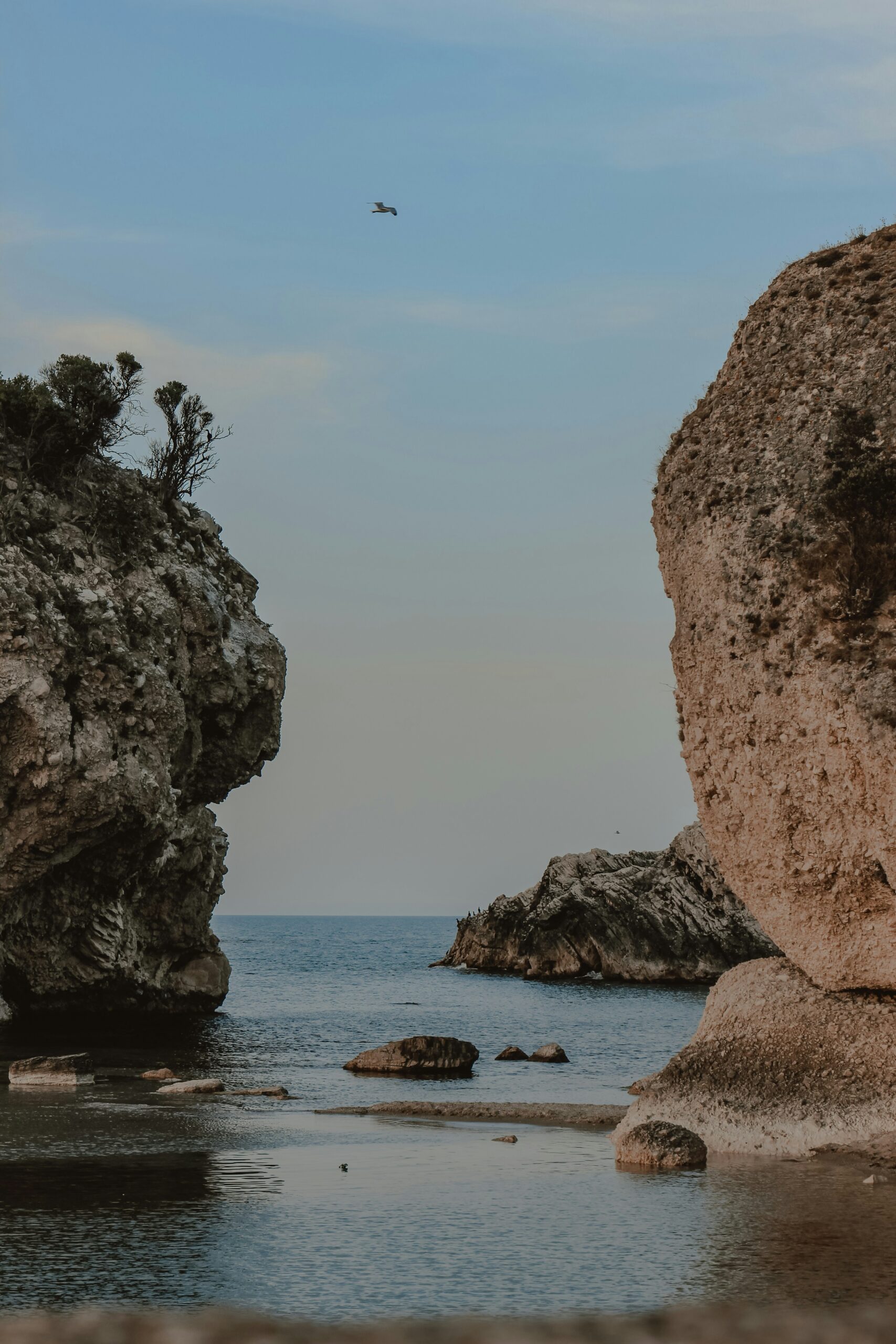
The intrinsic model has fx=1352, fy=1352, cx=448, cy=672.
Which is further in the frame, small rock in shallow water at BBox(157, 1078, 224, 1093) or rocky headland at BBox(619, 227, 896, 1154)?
small rock in shallow water at BBox(157, 1078, 224, 1093)

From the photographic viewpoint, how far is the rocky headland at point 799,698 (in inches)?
763

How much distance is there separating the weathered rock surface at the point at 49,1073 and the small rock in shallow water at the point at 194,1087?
2.10 metres

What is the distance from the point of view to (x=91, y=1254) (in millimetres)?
14078

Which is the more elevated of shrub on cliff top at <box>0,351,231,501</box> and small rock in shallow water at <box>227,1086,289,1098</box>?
shrub on cliff top at <box>0,351,231,501</box>

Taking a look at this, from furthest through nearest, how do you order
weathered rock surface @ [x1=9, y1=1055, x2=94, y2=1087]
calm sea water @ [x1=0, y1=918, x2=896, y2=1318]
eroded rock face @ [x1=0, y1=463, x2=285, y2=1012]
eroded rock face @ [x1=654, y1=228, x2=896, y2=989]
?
eroded rock face @ [x1=0, y1=463, x2=285, y2=1012]
weathered rock surface @ [x1=9, y1=1055, x2=94, y2=1087]
eroded rock face @ [x1=654, y1=228, x2=896, y2=989]
calm sea water @ [x1=0, y1=918, x2=896, y2=1318]

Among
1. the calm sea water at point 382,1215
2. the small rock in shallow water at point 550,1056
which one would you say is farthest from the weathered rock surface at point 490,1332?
the small rock in shallow water at point 550,1056

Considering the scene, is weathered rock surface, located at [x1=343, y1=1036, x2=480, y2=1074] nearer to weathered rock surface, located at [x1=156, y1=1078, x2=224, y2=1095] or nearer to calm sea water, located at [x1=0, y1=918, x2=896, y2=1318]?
calm sea water, located at [x1=0, y1=918, x2=896, y2=1318]

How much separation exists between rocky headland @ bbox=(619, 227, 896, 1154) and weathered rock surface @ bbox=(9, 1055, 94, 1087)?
1560 centimetres

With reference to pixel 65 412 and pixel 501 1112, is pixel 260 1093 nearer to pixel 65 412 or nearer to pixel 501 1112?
pixel 501 1112

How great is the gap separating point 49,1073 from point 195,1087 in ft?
11.6

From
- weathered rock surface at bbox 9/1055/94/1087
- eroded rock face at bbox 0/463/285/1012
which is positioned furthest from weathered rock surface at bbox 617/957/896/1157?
eroded rock face at bbox 0/463/285/1012

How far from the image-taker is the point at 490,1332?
2277mm

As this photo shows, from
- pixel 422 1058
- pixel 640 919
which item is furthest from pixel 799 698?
pixel 640 919

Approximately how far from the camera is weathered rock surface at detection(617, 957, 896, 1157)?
1895cm
